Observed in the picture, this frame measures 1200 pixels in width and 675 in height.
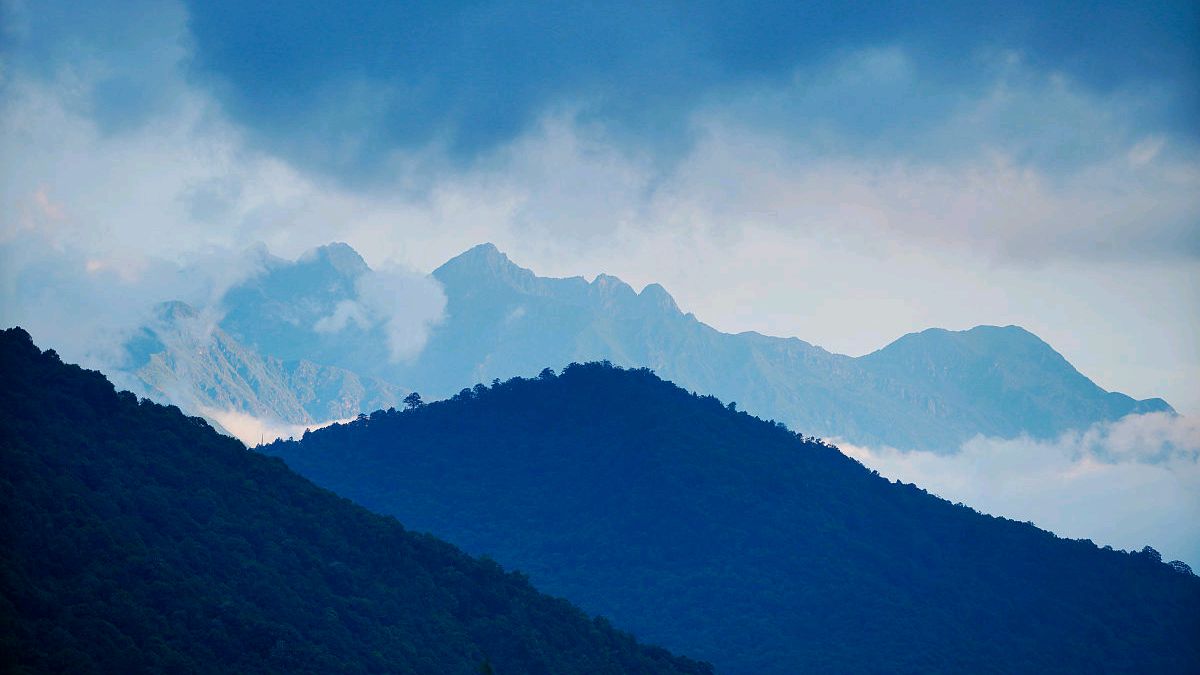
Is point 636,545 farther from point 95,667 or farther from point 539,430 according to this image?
point 95,667

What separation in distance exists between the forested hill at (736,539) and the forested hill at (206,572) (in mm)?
27852

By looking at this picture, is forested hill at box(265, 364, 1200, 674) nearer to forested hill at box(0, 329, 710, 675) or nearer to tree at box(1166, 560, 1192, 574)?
tree at box(1166, 560, 1192, 574)

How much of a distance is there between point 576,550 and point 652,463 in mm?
16451

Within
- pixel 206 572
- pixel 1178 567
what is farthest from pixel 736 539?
pixel 206 572

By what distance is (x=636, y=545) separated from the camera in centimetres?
14550

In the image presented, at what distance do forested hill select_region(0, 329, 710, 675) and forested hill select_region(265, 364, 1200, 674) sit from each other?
2785 cm

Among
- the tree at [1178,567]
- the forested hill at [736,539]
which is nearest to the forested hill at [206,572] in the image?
the forested hill at [736,539]

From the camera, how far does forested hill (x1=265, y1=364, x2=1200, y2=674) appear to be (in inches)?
5187

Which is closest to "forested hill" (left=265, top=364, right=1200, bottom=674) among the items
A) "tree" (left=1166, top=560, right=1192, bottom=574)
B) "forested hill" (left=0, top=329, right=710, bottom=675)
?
"tree" (left=1166, top=560, right=1192, bottom=574)

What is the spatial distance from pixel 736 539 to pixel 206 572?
7362cm

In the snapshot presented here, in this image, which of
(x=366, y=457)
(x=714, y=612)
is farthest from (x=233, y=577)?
(x=366, y=457)

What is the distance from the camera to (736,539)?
14662cm

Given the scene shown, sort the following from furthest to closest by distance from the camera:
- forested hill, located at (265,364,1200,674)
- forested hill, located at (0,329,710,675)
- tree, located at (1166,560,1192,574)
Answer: tree, located at (1166,560,1192,574) → forested hill, located at (265,364,1200,674) → forested hill, located at (0,329,710,675)

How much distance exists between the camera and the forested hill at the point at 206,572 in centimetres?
7319
